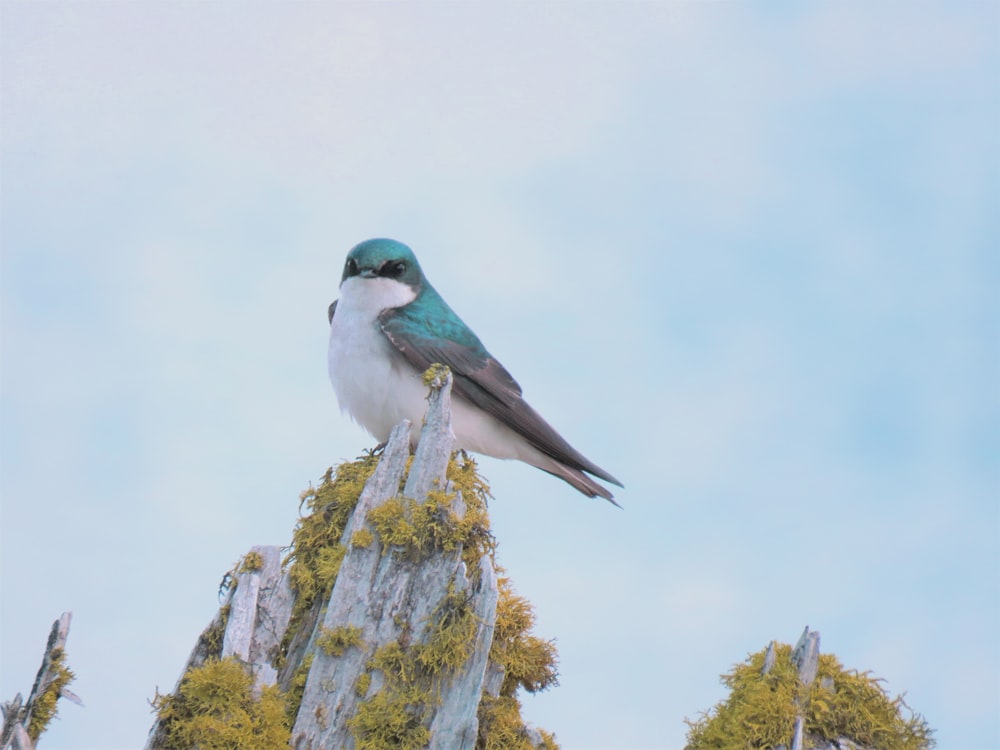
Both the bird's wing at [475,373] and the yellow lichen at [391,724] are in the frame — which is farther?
the bird's wing at [475,373]

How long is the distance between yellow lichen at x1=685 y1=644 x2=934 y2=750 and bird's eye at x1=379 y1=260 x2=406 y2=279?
483 centimetres

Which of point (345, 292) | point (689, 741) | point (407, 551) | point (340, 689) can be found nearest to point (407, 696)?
point (340, 689)

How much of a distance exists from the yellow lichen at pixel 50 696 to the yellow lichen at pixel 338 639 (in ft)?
5.08

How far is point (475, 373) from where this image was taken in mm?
10344

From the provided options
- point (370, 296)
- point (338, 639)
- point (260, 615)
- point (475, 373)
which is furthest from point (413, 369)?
point (338, 639)

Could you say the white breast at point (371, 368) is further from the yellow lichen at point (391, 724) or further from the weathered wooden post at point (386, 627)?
the yellow lichen at point (391, 724)

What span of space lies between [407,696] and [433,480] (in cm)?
138

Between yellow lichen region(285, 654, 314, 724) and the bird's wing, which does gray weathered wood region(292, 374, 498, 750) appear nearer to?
yellow lichen region(285, 654, 314, 724)

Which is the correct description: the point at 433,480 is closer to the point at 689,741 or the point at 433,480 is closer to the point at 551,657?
the point at 551,657

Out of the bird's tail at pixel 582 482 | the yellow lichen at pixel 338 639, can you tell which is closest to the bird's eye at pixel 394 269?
the bird's tail at pixel 582 482

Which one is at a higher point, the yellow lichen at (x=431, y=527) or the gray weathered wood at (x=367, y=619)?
the yellow lichen at (x=431, y=527)

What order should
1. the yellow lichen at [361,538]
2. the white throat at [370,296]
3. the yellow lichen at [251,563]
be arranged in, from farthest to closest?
the white throat at [370,296] → the yellow lichen at [251,563] → the yellow lichen at [361,538]

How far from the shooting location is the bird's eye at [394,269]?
10633mm

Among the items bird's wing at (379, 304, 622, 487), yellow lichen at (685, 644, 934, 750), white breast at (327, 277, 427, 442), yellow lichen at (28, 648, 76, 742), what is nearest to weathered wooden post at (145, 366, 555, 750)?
yellow lichen at (28, 648, 76, 742)
